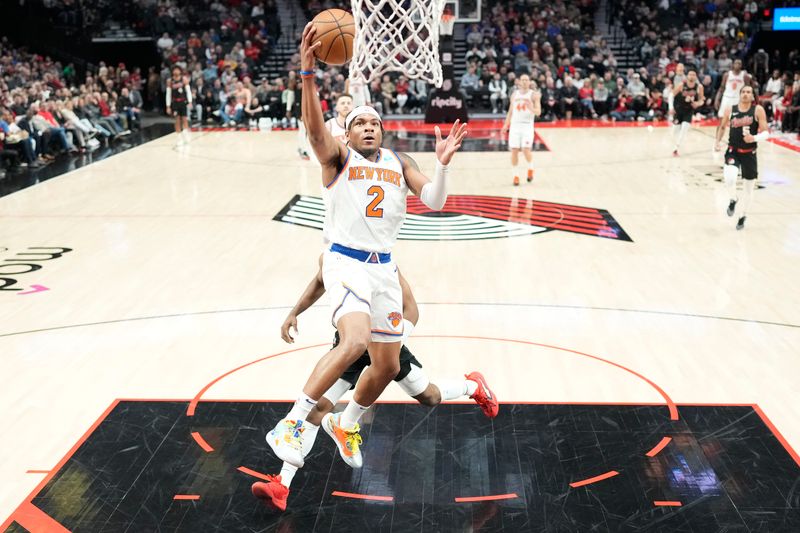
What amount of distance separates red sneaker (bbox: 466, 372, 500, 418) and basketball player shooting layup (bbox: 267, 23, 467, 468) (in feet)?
2.58

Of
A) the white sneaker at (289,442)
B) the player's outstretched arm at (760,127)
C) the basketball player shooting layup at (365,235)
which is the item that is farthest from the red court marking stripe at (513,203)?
the white sneaker at (289,442)

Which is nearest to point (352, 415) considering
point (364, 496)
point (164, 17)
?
point (364, 496)

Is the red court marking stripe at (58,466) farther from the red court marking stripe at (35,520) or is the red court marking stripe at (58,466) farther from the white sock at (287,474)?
the white sock at (287,474)

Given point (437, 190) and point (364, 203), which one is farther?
point (364, 203)

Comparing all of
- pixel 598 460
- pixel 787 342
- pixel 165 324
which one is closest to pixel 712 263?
pixel 787 342

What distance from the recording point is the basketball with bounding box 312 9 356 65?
562 cm

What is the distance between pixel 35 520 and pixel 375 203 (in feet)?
7.38

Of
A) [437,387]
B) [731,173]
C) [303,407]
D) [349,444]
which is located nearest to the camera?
[303,407]

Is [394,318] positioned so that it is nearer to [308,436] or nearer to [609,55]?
[308,436]

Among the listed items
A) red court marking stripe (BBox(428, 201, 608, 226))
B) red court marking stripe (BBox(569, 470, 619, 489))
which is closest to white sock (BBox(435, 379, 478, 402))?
red court marking stripe (BBox(569, 470, 619, 489))

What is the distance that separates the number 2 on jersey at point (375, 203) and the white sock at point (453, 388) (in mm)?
1121

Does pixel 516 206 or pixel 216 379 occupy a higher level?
pixel 516 206

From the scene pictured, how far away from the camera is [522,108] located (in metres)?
12.6

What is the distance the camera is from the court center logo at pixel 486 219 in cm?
991
